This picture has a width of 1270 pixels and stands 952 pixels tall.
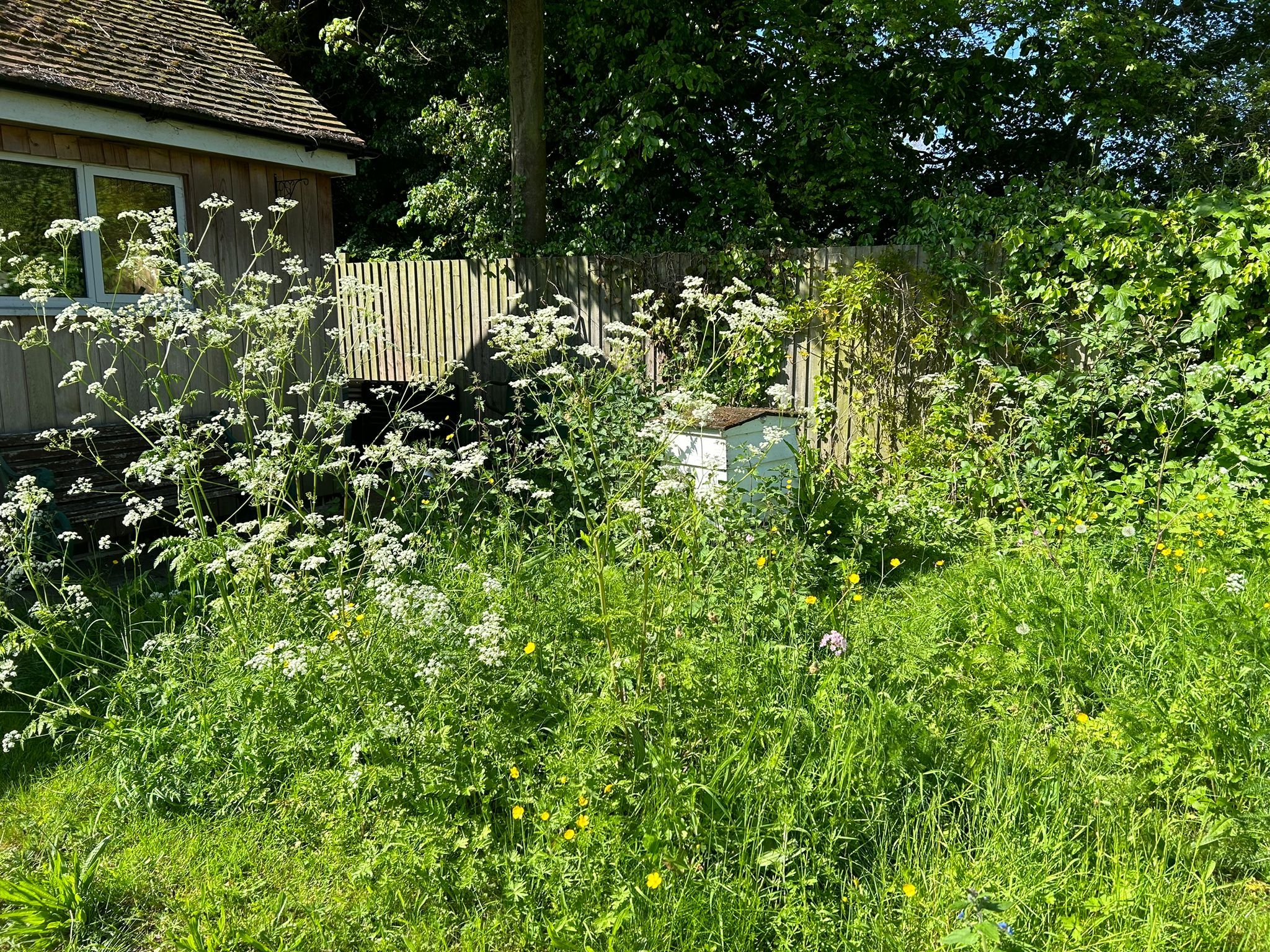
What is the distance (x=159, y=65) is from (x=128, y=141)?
3.55 ft

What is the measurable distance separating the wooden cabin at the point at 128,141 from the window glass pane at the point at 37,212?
0.01 meters

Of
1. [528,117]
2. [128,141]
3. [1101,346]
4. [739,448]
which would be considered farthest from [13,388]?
[1101,346]

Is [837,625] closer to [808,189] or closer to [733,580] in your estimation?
[733,580]

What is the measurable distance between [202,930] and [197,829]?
48 cm

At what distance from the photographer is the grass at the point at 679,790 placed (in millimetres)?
2555

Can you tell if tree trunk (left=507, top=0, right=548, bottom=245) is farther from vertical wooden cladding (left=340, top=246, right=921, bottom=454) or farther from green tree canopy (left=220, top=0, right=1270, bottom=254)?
vertical wooden cladding (left=340, top=246, right=921, bottom=454)

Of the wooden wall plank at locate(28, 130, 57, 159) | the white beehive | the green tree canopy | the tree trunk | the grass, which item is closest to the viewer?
the grass

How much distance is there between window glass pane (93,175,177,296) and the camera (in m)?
7.14

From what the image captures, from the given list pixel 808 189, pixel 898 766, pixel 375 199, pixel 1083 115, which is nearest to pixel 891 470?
pixel 898 766

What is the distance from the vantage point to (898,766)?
2.94 metres

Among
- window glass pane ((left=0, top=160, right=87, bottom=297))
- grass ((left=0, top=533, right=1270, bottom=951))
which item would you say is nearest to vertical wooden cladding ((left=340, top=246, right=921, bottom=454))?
window glass pane ((left=0, top=160, right=87, bottom=297))

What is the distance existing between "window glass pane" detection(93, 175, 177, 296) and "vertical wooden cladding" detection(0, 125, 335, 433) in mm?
167

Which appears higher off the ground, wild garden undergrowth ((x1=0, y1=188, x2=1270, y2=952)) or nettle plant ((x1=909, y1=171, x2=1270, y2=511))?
nettle plant ((x1=909, y1=171, x2=1270, y2=511))

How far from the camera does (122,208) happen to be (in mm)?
7281
